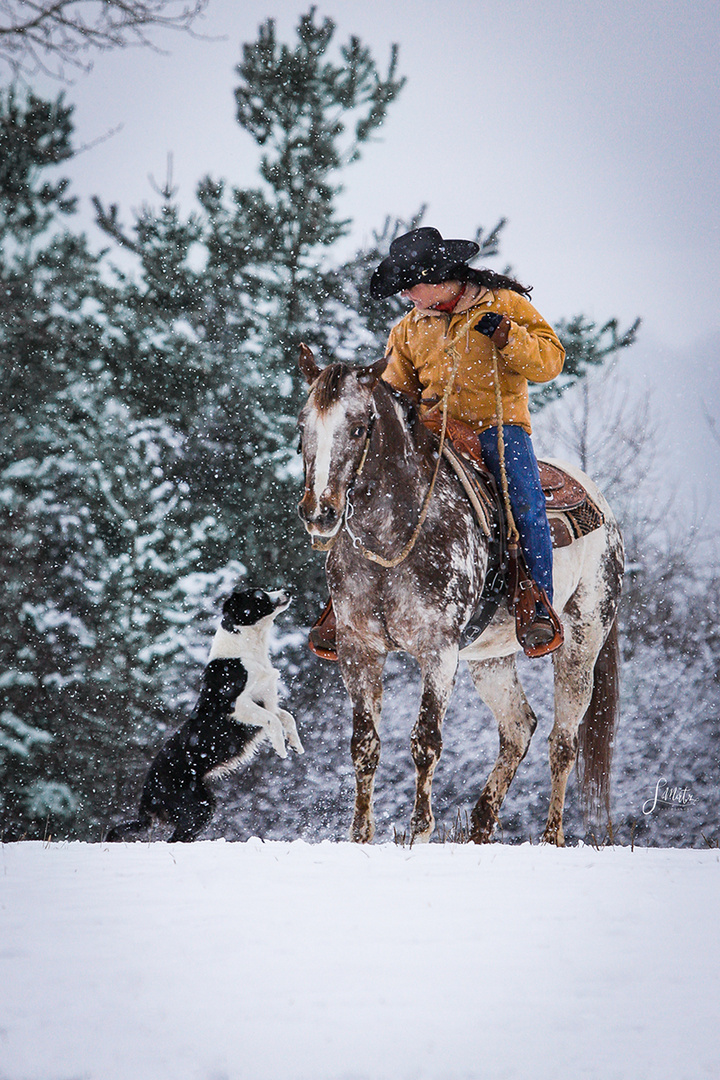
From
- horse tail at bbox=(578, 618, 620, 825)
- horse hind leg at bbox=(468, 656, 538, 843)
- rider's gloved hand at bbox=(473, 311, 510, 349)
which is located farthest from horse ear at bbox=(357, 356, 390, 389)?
horse tail at bbox=(578, 618, 620, 825)

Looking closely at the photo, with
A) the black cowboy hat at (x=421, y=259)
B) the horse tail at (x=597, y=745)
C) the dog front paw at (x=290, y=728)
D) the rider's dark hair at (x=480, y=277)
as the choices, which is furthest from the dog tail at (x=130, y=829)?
the rider's dark hair at (x=480, y=277)

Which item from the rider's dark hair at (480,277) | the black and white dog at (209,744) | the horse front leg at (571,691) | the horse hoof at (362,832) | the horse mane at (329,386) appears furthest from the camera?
the black and white dog at (209,744)

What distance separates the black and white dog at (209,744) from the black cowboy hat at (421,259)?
12.2 feet

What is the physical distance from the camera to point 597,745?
19.0ft

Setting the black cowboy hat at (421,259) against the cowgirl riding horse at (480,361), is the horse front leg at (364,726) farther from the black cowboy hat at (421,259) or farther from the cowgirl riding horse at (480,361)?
the black cowboy hat at (421,259)

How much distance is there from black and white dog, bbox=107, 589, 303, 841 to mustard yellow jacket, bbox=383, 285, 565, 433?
10.2 feet

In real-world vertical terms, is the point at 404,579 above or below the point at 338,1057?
above

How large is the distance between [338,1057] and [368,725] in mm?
2683

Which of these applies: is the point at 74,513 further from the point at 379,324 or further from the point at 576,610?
the point at 576,610

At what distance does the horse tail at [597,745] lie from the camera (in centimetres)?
574

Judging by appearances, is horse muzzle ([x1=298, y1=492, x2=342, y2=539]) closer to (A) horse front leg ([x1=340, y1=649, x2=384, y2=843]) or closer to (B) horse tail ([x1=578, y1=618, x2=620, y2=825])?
(A) horse front leg ([x1=340, y1=649, x2=384, y2=843])

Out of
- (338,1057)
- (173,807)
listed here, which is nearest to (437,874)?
(338,1057)

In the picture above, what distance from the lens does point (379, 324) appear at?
12.5 m

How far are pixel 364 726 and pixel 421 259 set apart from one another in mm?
2273
